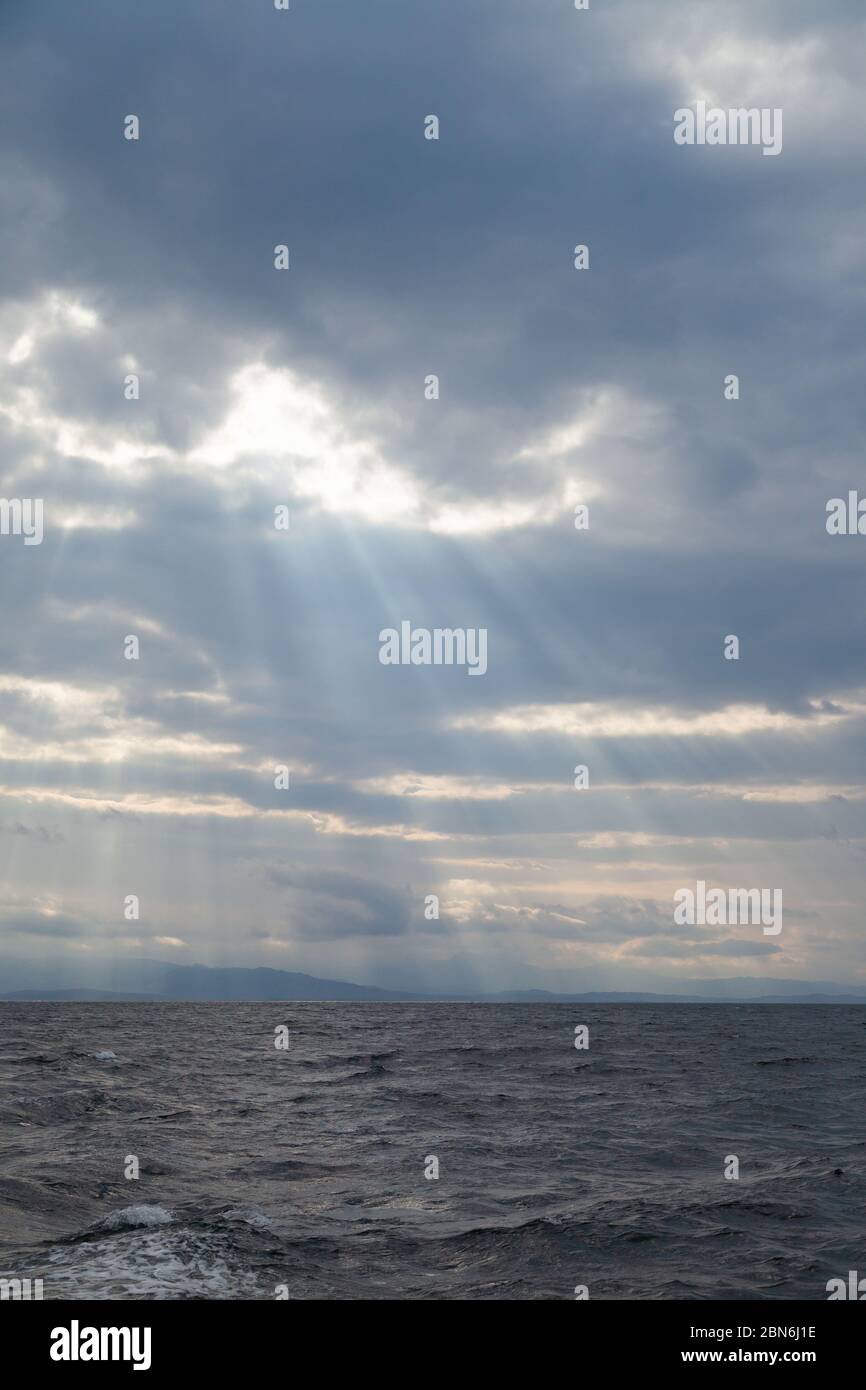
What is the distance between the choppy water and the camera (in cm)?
1527

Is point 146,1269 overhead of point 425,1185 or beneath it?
overhead

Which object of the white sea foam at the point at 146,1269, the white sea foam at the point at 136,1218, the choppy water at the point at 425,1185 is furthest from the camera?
the white sea foam at the point at 136,1218

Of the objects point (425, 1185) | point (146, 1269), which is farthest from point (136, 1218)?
point (425, 1185)

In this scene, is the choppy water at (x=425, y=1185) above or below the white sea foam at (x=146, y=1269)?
below

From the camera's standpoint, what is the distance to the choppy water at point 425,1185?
15273mm

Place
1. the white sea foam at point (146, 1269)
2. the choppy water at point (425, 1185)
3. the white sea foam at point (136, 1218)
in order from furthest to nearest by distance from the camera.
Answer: the white sea foam at point (136, 1218) < the choppy water at point (425, 1185) < the white sea foam at point (146, 1269)

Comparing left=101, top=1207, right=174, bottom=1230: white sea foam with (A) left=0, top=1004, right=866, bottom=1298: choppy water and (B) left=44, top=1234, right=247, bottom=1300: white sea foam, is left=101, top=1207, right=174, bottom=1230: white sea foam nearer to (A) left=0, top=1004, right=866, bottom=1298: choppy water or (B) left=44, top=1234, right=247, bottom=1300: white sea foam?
(A) left=0, top=1004, right=866, bottom=1298: choppy water

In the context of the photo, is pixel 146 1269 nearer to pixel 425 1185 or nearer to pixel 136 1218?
pixel 136 1218

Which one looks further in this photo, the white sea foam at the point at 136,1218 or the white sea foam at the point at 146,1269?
the white sea foam at the point at 136,1218

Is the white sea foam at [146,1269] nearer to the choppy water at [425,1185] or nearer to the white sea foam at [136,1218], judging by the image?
the choppy water at [425,1185]

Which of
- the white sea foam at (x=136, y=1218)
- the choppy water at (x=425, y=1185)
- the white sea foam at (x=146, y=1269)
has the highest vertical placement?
the white sea foam at (x=146, y=1269)

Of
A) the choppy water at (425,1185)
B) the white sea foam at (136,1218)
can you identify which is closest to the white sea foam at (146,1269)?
the choppy water at (425,1185)

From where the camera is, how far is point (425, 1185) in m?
21.7
